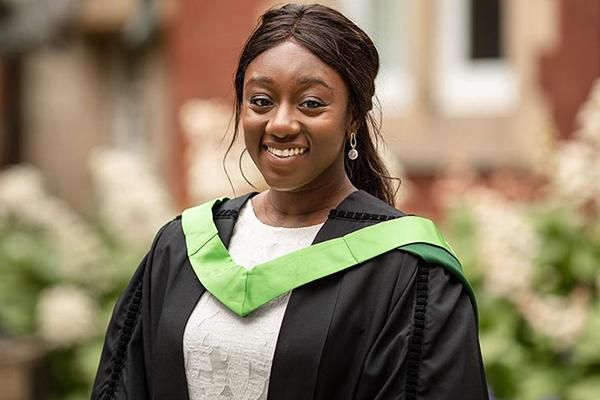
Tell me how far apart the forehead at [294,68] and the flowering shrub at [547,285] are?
3.14 meters

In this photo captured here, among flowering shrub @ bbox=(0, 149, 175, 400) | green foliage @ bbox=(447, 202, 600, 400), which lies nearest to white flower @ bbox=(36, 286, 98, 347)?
flowering shrub @ bbox=(0, 149, 175, 400)

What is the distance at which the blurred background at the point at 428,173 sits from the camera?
6191mm

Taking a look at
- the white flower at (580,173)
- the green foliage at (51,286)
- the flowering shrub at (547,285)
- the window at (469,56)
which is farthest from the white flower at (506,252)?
the window at (469,56)

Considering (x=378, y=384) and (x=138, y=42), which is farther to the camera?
(x=138, y=42)

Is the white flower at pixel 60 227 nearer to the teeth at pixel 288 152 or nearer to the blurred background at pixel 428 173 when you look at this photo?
the blurred background at pixel 428 173

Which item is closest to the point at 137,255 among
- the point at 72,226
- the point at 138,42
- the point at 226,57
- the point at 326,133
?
the point at 72,226

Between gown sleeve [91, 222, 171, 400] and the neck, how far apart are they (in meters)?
0.31

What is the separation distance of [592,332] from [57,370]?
2801 mm

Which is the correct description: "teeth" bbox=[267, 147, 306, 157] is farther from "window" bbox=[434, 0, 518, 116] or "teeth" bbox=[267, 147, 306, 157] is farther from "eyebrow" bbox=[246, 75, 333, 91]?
"window" bbox=[434, 0, 518, 116]

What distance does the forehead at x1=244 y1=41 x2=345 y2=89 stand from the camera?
295 cm

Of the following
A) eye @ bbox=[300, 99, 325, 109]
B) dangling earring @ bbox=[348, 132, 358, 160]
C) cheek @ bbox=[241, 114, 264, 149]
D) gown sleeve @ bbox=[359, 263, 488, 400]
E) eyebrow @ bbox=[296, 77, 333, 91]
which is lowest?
gown sleeve @ bbox=[359, 263, 488, 400]

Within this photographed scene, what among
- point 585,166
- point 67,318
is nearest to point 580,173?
point 585,166

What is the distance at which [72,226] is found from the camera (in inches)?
329

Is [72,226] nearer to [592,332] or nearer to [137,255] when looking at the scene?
[137,255]
